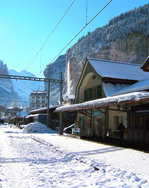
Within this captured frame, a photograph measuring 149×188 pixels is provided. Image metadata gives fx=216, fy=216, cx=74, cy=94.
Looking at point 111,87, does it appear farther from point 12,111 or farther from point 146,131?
point 12,111

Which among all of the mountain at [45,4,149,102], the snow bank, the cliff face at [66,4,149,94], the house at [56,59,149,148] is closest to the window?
the house at [56,59,149,148]

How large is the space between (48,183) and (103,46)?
8222cm

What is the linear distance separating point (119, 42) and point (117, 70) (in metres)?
57.9

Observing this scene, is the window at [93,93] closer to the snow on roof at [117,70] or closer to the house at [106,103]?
the house at [106,103]

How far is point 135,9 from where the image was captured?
8506 centimetres

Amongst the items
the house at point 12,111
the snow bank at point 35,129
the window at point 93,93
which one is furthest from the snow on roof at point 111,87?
the house at point 12,111

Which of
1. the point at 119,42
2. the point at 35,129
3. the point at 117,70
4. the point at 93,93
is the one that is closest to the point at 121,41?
the point at 119,42

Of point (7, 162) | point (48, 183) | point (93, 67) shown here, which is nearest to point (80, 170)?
point (48, 183)

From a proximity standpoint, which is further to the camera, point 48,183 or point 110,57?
point 110,57

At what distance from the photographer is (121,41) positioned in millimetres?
76375

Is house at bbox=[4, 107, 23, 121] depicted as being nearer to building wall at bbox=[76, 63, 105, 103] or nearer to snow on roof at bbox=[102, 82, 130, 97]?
building wall at bbox=[76, 63, 105, 103]

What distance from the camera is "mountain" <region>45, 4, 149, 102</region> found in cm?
7044

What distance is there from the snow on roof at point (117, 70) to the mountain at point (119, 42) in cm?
3862

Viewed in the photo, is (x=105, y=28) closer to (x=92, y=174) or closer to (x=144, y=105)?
(x=144, y=105)
